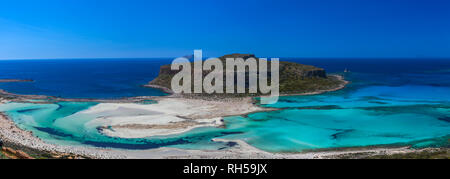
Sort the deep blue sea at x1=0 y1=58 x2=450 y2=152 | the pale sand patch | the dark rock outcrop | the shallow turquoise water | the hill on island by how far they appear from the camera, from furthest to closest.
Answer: the dark rock outcrop < the hill on island < the pale sand patch < the shallow turquoise water < the deep blue sea at x1=0 y1=58 x2=450 y2=152

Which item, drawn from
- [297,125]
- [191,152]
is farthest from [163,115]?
[297,125]

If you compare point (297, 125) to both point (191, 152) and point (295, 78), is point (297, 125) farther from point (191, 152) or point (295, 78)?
point (295, 78)

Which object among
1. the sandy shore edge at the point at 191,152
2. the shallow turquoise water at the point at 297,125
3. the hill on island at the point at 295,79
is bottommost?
the sandy shore edge at the point at 191,152

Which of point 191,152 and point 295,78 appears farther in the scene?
point 295,78

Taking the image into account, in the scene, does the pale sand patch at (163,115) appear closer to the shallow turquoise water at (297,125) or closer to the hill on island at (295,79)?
the shallow turquoise water at (297,125)

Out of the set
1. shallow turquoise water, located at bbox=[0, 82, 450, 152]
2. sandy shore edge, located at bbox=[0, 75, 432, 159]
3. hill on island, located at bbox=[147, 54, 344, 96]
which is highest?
hill on island, located at bbox=[147, 54, 344, 96]

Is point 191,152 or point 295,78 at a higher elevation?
point 295,78

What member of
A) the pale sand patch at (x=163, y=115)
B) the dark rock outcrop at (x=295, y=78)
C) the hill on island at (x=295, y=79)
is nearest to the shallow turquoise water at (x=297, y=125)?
the pale sand patch at (x=163, y=115)

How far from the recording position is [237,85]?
8900 centimetres

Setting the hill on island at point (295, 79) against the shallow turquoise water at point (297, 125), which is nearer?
the shallow turquoise water at point (297, 125)

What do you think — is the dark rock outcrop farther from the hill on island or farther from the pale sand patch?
the pale sand patch

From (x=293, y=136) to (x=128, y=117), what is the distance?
2898cm

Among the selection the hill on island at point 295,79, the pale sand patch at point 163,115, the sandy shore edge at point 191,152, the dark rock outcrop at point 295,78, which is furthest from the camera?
the dark rock outcrop at point 295,78

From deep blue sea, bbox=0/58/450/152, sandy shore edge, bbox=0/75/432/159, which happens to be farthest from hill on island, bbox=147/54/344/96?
sandy shore edge, bbox=0/75/432/159
